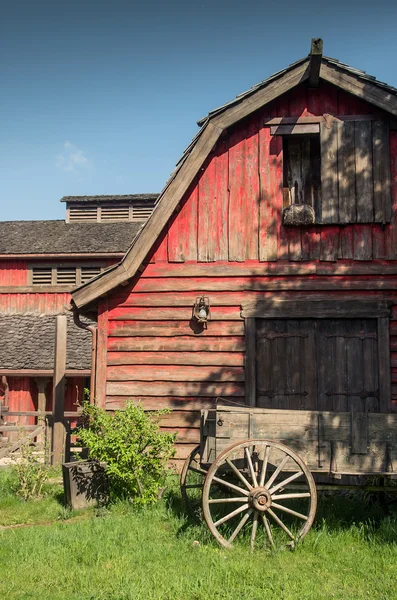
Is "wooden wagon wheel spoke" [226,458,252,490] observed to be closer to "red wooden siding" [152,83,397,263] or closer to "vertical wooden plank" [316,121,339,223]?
"red wooden siding" [152,83,397,263]

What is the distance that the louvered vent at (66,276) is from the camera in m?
20.7

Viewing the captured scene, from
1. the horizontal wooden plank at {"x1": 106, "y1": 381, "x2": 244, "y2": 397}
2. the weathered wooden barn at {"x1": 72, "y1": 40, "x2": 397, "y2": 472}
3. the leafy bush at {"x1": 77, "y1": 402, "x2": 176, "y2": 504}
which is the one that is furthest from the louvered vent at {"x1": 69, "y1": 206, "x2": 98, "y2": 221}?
the leafy bush at {"x1": 77, "y1": 402, "x2": 176, "y2": 504}

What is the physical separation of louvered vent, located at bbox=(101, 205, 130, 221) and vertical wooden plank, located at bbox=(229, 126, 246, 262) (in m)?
16.7

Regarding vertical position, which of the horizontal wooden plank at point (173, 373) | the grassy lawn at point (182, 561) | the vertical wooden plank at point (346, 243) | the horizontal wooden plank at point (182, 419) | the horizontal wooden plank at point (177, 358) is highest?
the vertical wooden plank at point (346, 243)

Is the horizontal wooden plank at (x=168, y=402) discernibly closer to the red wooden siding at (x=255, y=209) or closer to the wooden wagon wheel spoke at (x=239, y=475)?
the red wooden siding at (x=255, y=209)

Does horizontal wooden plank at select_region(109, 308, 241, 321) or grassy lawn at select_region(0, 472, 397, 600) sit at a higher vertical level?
horizontal wooden plank at select_region(109, 308, 241, 321)

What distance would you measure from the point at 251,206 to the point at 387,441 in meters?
4.57

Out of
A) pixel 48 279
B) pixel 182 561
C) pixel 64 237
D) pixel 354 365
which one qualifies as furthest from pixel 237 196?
pixel 64 237

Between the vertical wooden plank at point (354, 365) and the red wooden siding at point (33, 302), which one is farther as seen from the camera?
the red wooden siding at point (33, 302)

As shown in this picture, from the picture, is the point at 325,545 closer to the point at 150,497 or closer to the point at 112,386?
the point at 150,497

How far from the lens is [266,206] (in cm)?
915

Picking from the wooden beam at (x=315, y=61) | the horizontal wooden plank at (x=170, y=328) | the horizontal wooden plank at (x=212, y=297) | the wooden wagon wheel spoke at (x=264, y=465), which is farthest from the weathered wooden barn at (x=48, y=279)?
the wooden wagon wheel spoke at (x=264, y=465)

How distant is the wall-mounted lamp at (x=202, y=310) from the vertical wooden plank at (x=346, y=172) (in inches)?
95.5

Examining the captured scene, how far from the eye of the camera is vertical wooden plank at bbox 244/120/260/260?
29.9ft
